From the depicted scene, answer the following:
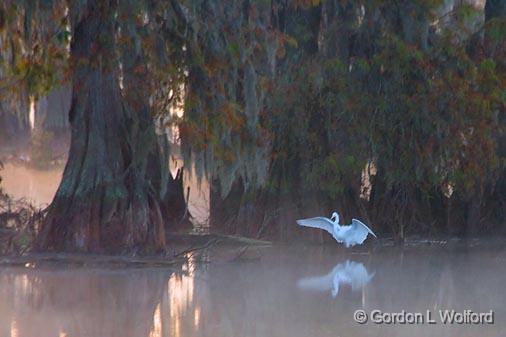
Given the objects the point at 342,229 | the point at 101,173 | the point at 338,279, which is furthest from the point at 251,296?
the point at 342,229

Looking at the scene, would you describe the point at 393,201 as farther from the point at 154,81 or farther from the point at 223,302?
the point at 223,302

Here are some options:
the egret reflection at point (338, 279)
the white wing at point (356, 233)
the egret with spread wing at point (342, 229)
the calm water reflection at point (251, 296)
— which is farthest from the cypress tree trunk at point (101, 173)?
the white wing at point (356, 233)

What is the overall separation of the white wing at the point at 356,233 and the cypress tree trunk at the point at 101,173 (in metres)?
2.70

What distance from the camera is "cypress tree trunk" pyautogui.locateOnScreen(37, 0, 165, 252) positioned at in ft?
45.7

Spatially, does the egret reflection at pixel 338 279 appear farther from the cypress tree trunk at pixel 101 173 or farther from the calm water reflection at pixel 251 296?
the cypress tree trunk at pixel 101 173

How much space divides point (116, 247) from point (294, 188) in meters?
3.87

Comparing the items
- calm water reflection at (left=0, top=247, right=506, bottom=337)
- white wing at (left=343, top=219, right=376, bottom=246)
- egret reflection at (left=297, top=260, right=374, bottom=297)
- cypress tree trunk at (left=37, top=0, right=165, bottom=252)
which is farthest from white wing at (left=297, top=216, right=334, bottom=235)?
cypress tree trunk at (left=37, top=0, right=165, bottom=252)

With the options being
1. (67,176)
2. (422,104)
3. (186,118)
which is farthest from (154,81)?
(422,104)

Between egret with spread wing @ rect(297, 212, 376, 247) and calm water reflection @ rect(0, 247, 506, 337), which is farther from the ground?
egret with spread wing @ rect(297, 212, 376, 247)

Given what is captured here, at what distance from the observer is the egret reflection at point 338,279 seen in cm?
1273

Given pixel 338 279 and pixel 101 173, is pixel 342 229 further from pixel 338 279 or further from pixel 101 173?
pixel 101 173

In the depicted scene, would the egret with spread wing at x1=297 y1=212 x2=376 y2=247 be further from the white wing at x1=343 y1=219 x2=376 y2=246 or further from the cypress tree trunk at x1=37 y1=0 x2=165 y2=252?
the cypress tree trunk at x1=37 y1=0 x2=165 y2=252

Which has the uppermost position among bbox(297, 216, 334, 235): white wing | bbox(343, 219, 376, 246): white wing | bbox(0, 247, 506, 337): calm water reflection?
bbox(297, 216, 334, 235): white wing

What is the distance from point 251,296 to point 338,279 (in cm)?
181
